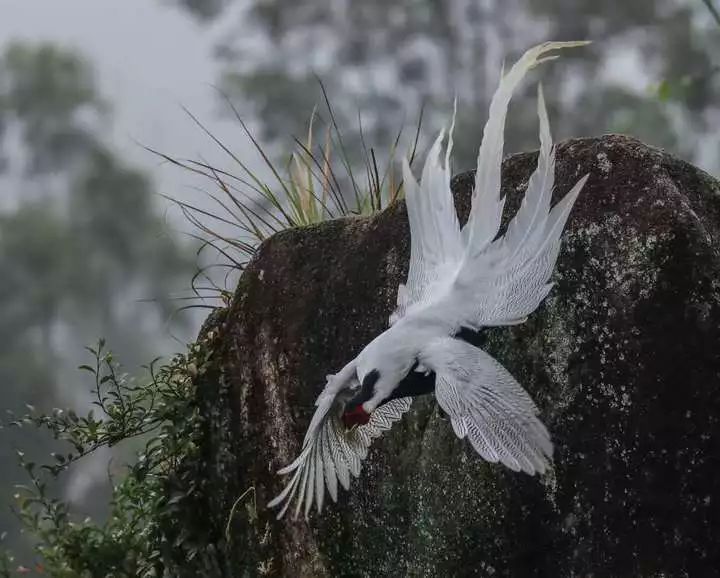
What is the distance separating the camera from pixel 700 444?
94 cm

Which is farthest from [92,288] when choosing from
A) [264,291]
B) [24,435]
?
[264,291]

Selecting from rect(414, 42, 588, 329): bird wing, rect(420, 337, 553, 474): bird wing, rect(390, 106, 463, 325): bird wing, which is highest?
rect(390, 106, 463, 325): bird wing

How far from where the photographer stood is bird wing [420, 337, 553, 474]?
84cm

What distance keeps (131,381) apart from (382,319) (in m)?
0.58

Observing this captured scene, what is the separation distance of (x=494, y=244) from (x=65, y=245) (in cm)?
294

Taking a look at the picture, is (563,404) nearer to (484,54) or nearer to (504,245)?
(504,245)

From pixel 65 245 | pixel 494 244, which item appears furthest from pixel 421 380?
pixel 65 245

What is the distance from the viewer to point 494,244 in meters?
0.95

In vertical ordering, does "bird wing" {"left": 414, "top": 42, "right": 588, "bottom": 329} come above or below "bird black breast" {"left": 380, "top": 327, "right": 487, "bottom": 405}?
above

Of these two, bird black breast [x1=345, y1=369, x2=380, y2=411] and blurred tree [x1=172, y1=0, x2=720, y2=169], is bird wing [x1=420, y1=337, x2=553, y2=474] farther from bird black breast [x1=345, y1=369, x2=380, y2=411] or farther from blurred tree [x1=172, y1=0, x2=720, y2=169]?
blurred tree [x1=172, y1=0, x2=720, y2=169]

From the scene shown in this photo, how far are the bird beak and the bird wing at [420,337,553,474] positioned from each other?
86 mm

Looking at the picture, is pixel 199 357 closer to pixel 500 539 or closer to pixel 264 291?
pixel 264 291

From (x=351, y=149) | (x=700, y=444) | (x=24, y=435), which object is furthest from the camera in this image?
(x=351, y=149)

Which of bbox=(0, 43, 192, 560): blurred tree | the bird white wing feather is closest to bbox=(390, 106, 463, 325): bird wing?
the bird white wing feather
